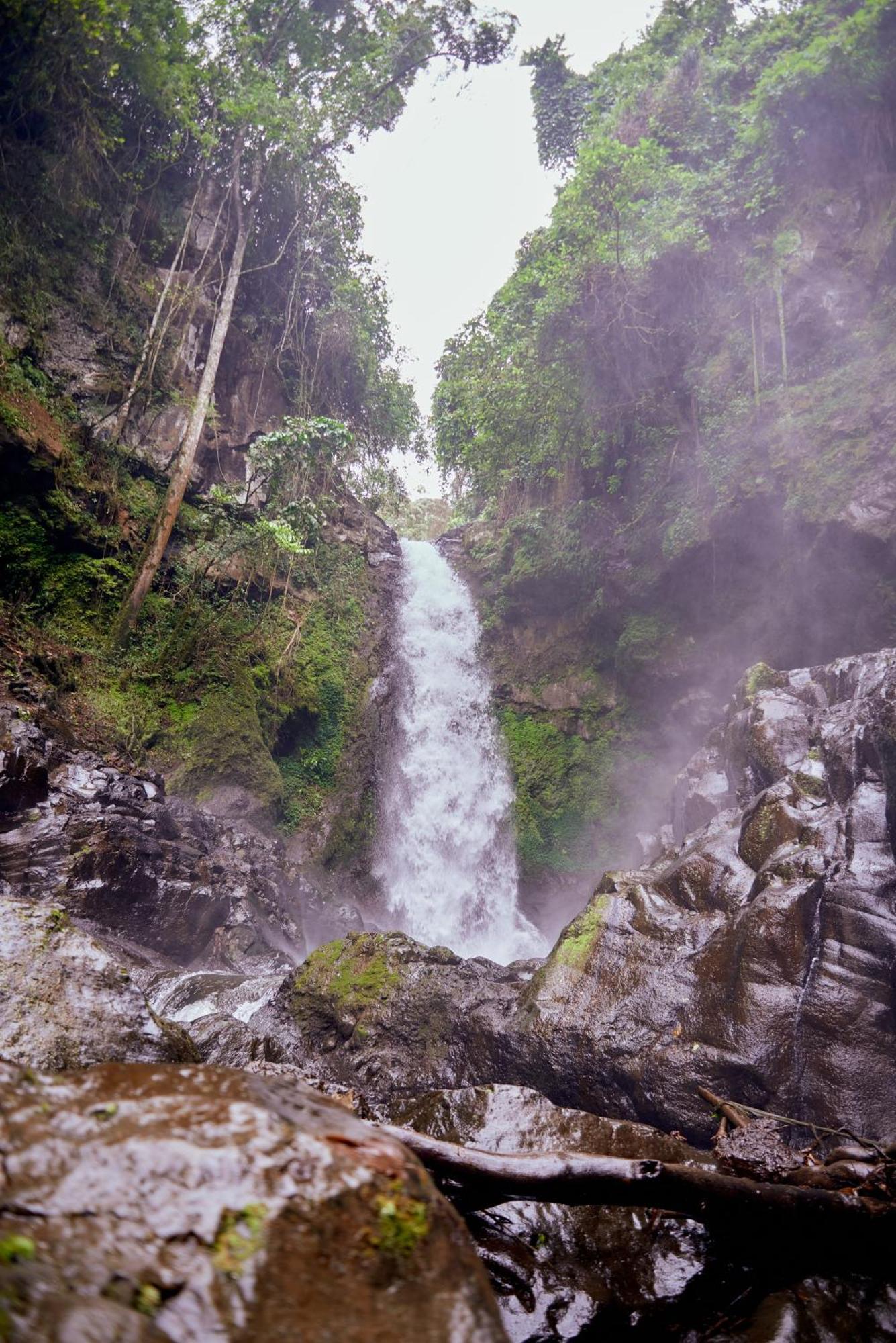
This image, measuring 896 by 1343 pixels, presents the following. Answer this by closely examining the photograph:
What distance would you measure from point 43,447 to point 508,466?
10.8 m

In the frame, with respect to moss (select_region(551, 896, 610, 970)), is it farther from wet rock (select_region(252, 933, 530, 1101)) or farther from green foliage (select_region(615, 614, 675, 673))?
green foliage (select_region(615, 614, 675, 673))

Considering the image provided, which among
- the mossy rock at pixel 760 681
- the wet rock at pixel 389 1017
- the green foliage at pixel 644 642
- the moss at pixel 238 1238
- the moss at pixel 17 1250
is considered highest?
the green foliage at pixel 644 642

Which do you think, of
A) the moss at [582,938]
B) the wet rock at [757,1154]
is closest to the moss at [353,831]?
the moss at [582,938]

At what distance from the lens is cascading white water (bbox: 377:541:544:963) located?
12.2 metres

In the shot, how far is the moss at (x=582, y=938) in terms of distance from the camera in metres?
5.40

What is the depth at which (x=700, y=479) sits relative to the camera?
12828 millimetres

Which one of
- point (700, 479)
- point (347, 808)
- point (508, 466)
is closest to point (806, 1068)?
point (347, 808)

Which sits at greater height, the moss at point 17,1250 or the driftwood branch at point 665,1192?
the moss at point 17,1250

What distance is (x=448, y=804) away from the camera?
534 inches

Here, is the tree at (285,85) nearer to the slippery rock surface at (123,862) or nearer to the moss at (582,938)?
the slippery rock surface at (123,862)

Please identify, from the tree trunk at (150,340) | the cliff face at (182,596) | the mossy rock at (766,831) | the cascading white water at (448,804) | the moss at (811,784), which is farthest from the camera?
the cascading white water at (448,804)

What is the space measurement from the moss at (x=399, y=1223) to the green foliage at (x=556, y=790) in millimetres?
12867

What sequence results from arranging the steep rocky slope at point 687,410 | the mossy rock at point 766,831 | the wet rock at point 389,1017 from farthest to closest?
the steep rocky slope at point 687,410
the mossy rock at point 766,831
the wet rock at point 389,1017

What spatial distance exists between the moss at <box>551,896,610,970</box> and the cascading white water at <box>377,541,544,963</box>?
610 cm
